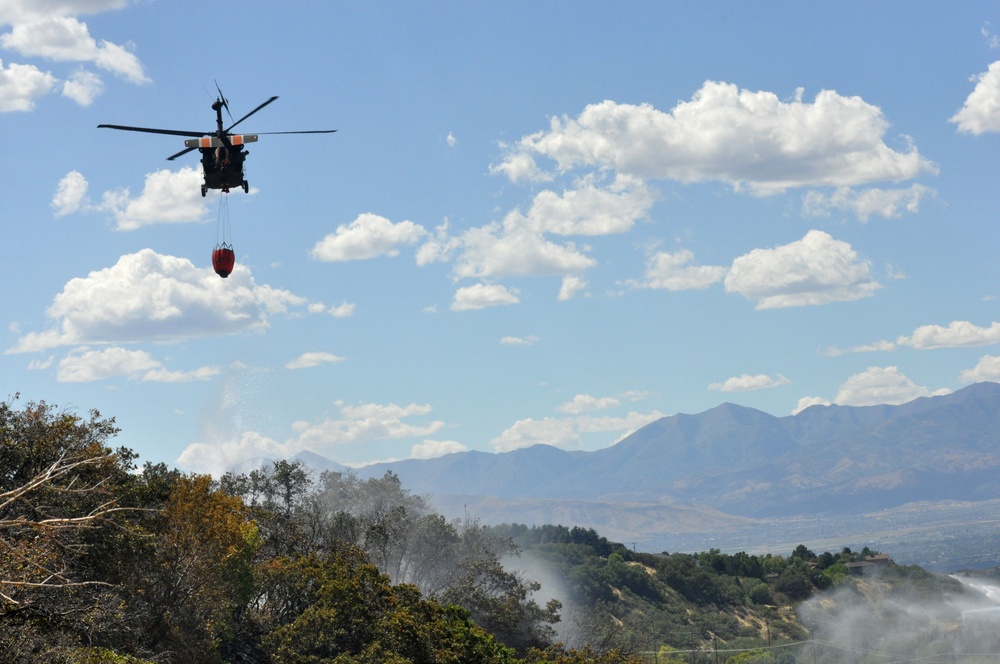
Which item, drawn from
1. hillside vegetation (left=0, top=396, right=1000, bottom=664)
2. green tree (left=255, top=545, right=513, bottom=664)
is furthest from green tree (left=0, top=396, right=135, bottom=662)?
green tree (left=255, top=545, right=513, bottom=664)

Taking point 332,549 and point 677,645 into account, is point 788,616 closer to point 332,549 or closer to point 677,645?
point 677,645

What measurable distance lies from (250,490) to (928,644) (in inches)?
4821

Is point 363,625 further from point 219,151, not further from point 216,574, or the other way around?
point 219,151

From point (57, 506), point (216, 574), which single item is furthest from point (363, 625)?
point (57, 506)

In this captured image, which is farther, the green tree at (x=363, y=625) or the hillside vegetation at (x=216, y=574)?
the green tree at (x=363, y=625)

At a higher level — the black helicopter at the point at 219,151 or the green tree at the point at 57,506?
the black helicopter at the point at 219,151

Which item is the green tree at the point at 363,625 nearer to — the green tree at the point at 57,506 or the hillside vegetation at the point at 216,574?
the hillside vegetation at the point at 216,574

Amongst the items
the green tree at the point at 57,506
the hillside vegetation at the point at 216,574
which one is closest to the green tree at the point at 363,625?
the hillside vegetation at the point at 216,574

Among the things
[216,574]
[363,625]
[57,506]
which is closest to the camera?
[57,506]

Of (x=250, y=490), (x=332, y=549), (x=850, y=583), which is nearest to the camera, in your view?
(x=332, y=549)

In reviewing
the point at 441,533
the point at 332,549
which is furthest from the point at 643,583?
the point at 332,549

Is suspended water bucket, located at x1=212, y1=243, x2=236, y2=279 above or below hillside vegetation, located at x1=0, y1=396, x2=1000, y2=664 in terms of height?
above

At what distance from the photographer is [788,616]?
17988 cm

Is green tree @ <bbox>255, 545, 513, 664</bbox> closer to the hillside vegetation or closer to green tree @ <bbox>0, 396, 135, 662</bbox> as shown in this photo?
the hillside vegetation
